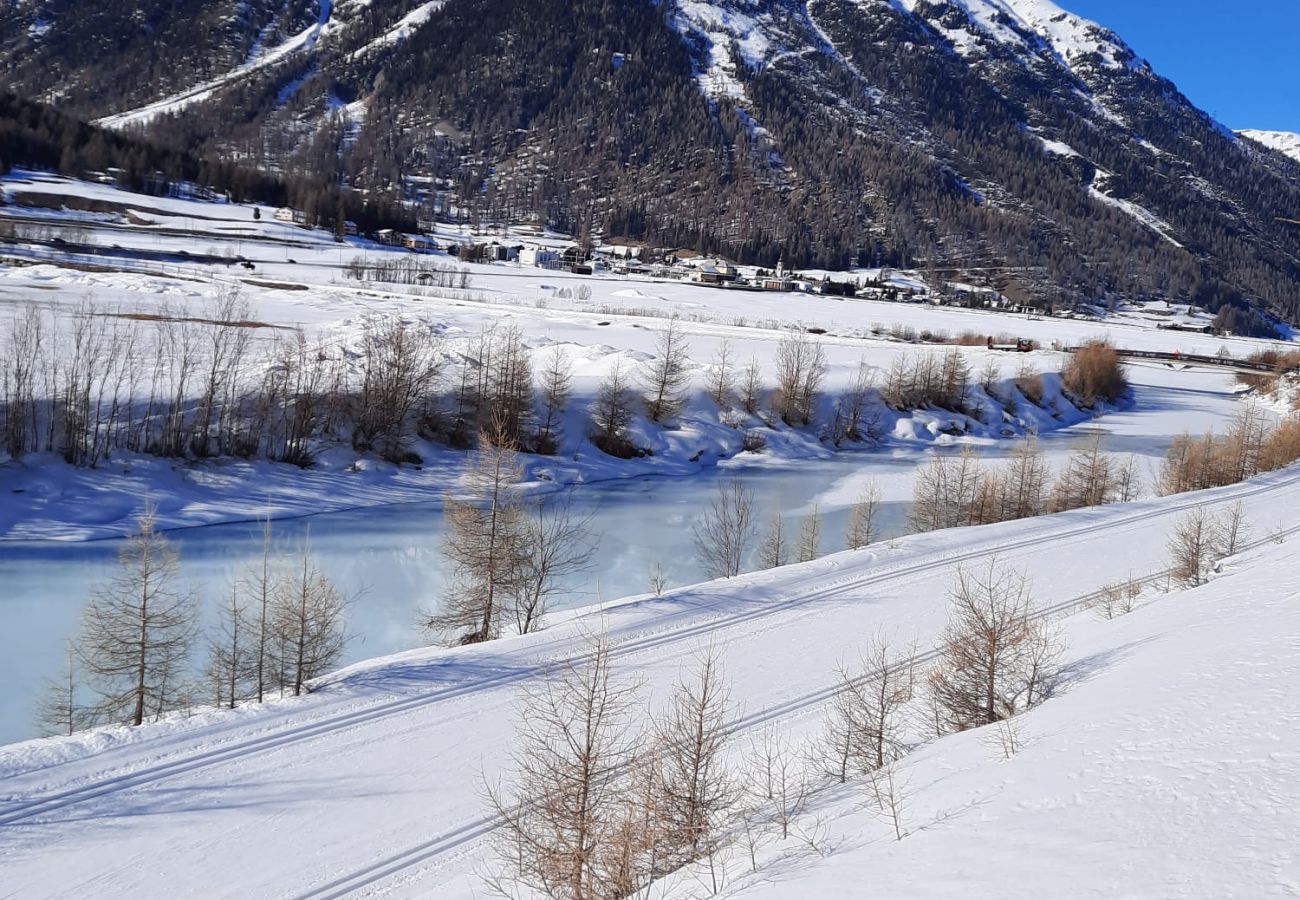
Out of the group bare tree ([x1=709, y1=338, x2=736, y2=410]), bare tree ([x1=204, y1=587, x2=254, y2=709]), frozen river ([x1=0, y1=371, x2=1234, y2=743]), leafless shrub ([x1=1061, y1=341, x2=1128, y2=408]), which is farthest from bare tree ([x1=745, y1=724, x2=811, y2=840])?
leafless shrub ([x1=1061, y1=341, x2=1128, y2=408])

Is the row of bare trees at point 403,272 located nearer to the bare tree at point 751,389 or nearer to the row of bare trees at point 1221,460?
the bare tree at point 751,389

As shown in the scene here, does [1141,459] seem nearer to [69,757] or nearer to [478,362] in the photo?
[478,362]

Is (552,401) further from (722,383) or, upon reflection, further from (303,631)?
(303,631)

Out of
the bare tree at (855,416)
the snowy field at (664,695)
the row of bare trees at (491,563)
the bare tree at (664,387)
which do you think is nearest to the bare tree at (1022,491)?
the snowy field at (664,695)

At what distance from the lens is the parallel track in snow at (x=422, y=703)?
13859 mm

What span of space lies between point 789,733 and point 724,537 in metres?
18.1

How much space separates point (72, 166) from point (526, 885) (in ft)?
547

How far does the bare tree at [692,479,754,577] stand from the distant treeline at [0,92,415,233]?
130 m

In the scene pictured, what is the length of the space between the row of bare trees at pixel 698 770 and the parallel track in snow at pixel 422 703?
46.9 inches

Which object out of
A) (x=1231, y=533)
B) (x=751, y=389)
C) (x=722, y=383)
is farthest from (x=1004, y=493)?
(x=722, y=383)

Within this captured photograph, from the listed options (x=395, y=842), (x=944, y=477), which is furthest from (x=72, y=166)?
(x=395, y=842)

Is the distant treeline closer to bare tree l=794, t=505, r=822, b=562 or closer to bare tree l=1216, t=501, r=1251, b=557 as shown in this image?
bare tree l=794, t=505, r=822, b=562

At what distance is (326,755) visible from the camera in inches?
625

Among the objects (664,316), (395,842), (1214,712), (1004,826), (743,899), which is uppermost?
(664,316)
